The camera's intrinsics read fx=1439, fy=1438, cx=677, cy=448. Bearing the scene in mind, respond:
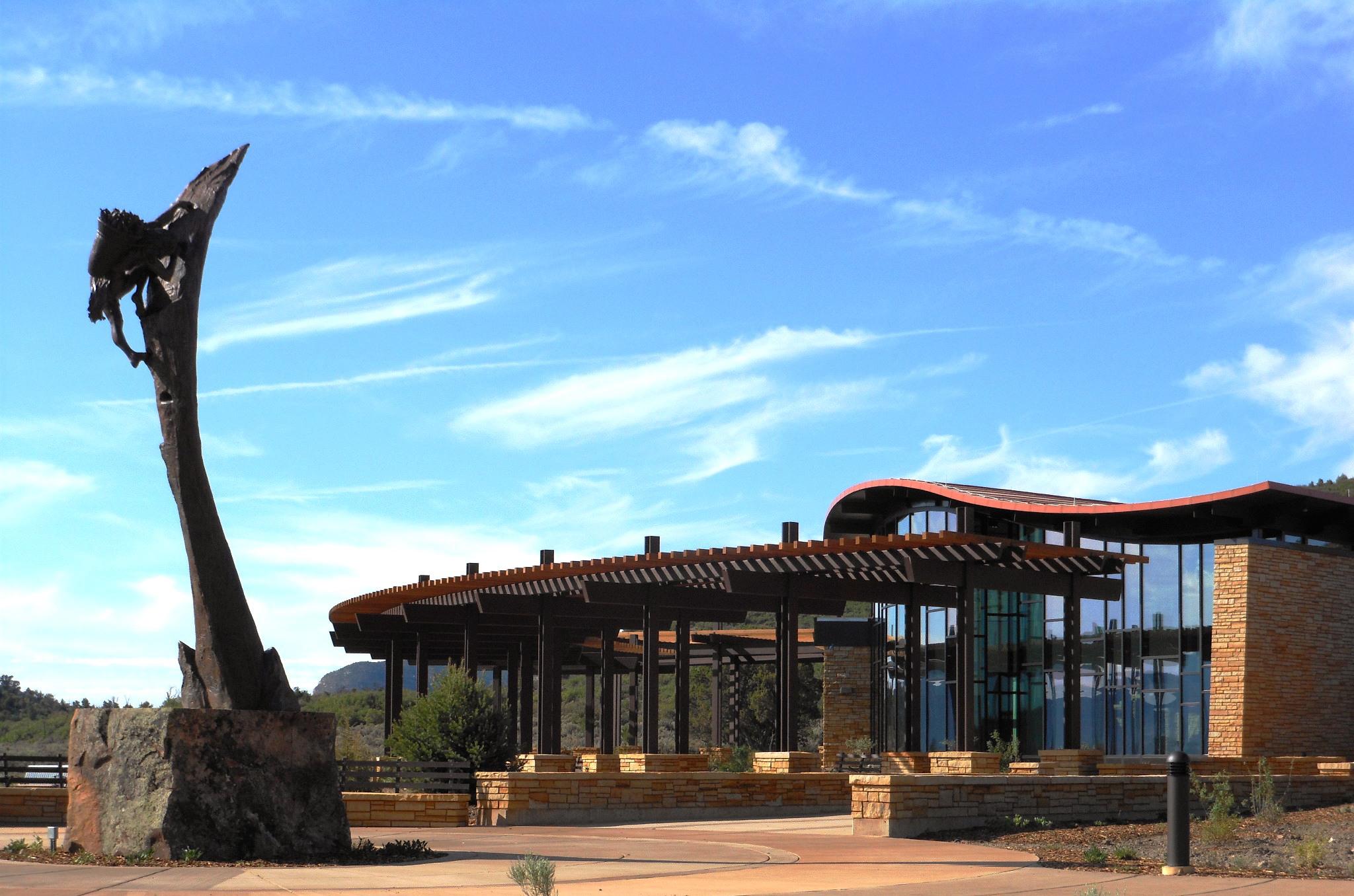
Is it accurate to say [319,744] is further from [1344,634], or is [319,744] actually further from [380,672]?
[380,672]

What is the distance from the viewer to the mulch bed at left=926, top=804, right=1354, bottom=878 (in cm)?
1252

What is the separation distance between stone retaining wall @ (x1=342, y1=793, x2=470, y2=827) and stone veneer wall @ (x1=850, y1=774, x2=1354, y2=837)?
18.1 feet

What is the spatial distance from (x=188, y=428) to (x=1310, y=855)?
10.9 metres

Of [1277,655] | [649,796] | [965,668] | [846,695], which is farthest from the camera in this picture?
[846,695]

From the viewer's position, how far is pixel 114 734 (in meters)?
12.8

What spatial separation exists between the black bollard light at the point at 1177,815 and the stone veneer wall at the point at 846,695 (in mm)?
29393

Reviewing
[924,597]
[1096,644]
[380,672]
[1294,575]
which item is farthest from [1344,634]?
[380,672]

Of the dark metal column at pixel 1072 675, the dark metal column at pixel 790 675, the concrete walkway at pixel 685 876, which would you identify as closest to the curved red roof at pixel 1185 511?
the dark metal column at pixel 1072 675

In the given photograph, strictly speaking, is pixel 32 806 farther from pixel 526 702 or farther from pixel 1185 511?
pixel 1185 511

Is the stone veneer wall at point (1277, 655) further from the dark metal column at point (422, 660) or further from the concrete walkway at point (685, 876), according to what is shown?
the dark metal column at point (422, 660)

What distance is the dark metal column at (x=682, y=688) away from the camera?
27531 millimetres

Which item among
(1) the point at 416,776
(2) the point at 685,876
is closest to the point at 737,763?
(1) the point at 416,776

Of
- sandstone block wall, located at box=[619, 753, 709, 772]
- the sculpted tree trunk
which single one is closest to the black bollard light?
the sculpted tree trunk

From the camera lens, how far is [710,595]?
28.3m
